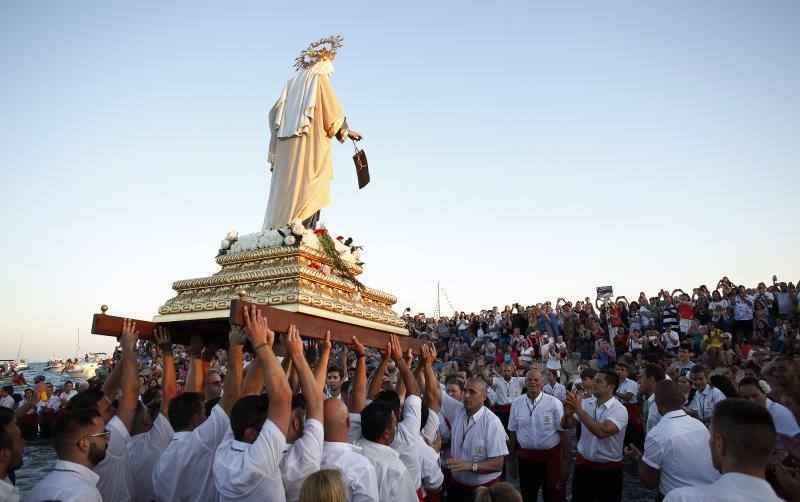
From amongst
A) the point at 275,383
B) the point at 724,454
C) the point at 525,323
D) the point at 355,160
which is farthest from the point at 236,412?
the point at 525,323

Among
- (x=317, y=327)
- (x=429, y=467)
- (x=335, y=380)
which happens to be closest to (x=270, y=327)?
(x=317, y=327)

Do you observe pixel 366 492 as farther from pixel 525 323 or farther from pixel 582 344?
pixel 525 323

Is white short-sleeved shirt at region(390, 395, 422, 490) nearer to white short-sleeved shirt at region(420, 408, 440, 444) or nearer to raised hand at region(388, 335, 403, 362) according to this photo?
raised hand at region(388, 335, 403, 362)

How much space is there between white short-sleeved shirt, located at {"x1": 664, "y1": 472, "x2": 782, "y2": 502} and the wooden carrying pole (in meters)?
2.70

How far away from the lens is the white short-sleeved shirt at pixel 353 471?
3682 mm

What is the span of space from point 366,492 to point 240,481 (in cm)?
84

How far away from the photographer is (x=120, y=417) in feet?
15.1

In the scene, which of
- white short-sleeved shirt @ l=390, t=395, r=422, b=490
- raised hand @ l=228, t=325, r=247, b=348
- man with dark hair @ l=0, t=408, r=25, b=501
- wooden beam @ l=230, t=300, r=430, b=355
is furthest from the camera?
white short-sleeved shirt @ l=390, t=395, r=422, b=490

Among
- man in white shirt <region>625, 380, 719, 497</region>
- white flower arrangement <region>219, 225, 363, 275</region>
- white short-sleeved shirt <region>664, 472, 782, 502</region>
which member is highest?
white flower arrangement <region>219, 225, 363, 275</region>

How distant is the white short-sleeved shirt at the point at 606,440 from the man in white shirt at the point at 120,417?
17.2 ft

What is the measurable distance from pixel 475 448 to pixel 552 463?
1.67 meters

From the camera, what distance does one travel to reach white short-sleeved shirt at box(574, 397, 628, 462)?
6.79 metres

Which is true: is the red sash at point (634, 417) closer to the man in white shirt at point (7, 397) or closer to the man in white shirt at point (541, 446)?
the man in white shirt at point (541, 446)

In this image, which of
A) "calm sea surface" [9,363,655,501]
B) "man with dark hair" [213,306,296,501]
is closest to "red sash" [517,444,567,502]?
"calm sea surface" [9,363,655,501]
